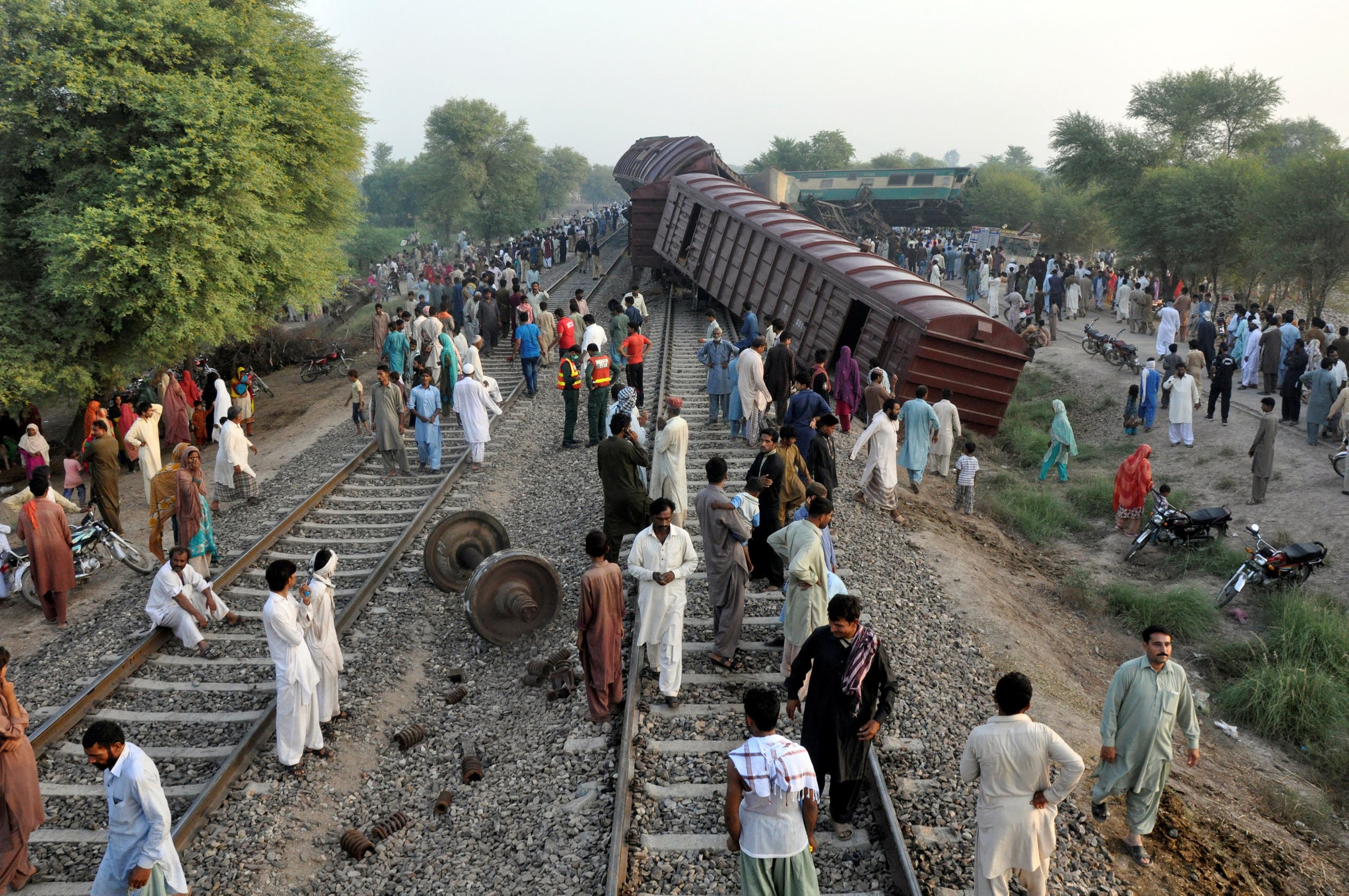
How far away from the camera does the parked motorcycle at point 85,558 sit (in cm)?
Result: 933

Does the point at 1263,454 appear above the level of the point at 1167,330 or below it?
below

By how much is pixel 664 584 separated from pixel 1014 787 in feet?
8.88

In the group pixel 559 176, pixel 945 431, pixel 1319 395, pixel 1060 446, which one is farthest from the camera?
pixel 559 176

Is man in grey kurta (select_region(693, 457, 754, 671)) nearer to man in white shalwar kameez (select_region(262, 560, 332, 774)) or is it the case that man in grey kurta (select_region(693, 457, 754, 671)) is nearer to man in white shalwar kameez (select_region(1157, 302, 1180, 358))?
man in white shalwar kameez (select_region(262, 560, 332, 774))

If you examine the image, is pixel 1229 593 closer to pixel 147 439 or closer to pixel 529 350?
pixel 529 350

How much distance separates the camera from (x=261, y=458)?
1507 centimetres

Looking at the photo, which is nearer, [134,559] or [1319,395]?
[134,559]

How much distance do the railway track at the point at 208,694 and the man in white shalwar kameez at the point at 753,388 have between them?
3.94 m

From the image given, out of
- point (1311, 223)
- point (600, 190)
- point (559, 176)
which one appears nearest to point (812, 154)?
point (559, 176)

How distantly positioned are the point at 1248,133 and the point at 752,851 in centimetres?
4455

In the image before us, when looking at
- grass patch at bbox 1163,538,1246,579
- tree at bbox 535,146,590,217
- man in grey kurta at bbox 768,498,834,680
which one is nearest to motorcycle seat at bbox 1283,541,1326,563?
grass patch at bbox 1163,538,1246,579

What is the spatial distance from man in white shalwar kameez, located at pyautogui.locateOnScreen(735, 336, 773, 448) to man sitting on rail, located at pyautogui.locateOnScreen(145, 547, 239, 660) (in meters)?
6.50

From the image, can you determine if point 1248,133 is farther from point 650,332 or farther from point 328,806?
point 328,806

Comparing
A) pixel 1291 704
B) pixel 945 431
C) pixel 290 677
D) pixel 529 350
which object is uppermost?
pixel 529 350
